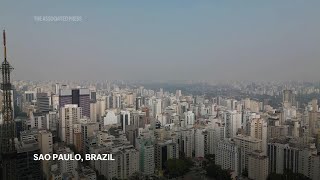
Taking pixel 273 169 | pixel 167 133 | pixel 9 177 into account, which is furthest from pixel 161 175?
pixel 9 177

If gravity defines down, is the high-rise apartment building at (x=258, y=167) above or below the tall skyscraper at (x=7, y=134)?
below

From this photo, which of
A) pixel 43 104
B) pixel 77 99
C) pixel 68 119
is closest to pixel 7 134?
pixel 68 119

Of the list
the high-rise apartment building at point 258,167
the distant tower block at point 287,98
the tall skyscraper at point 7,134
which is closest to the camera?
the tall skyscraper at point 7,134

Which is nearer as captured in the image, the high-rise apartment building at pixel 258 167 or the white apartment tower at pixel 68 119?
the high-rise apartment building at pixel 258 167

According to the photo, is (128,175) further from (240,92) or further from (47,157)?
(240,92)

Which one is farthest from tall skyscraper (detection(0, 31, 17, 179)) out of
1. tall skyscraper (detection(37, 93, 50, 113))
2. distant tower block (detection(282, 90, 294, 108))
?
distant tower block (detection(282, 90, 294, 108))

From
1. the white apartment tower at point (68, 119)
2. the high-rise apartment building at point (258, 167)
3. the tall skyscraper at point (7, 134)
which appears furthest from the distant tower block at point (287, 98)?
the tall skyscraper at point (7, 134)

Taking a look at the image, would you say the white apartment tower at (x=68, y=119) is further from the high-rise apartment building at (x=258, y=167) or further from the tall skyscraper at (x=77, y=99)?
the high-rise apartment building at (x=258, y=167)
